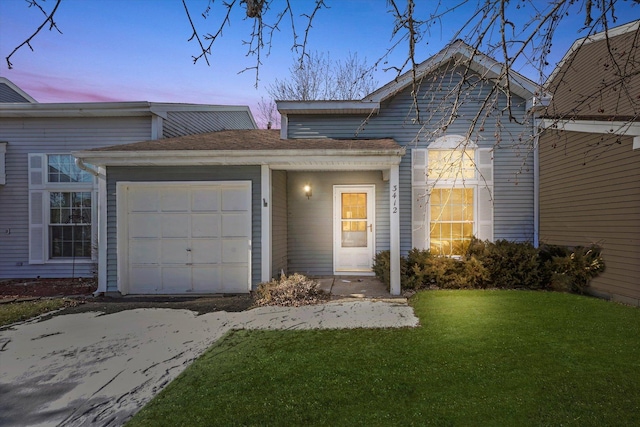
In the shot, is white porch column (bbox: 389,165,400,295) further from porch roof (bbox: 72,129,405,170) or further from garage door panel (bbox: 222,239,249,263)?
garage door panel (bbox: 222,239,249,263)

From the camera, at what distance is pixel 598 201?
6.95 meters

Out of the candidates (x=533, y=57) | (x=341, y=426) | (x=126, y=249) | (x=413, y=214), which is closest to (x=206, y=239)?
(x=126, y=249)

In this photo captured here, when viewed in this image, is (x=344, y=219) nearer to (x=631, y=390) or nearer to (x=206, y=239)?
(x=206, y=239)

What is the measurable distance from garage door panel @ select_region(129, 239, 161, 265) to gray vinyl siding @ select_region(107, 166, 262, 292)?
1.07 feet

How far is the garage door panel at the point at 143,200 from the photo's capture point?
727cm

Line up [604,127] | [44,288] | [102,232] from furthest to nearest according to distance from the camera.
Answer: [44,288], [102,232], [604,127]

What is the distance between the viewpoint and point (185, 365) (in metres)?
3.94

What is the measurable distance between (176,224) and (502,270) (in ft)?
22.4

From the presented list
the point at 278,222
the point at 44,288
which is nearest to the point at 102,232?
the point at 44,288

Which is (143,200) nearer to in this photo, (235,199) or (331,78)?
(235,199)

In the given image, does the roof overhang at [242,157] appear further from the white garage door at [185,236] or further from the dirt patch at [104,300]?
the dirt patch at [104,300]

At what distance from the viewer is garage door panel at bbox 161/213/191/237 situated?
7285 mm

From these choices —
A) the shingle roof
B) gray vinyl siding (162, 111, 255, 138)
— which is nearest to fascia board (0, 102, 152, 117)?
gray vinyl siding (162, 111, 255, 138)

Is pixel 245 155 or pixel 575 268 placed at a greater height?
pixel 245 155
